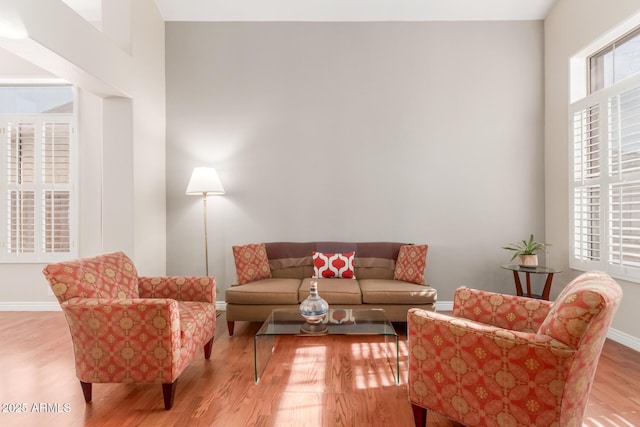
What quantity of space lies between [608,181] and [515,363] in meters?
2.69

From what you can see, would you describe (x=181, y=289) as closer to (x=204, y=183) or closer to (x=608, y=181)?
(x=204, y=183)

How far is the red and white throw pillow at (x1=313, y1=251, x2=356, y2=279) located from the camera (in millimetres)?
3705

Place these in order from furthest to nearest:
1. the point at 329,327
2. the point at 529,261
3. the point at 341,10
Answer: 1. the point at 341,10
2. the point at 529,261
3. the point at 329,327

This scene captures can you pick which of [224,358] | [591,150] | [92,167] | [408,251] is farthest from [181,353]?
[591,150]

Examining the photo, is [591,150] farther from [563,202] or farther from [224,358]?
[224,358]

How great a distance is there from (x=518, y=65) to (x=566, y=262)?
234cm

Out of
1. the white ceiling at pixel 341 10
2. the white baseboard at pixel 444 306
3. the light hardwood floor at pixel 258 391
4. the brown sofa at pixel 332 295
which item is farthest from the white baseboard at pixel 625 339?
the white ceiling at pixel 341 10

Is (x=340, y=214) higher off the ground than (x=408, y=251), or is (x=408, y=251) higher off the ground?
(x=340, y=214)

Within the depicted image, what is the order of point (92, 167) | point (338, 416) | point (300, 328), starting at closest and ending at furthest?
point (338, 416), point (300, 328), point (92, 167)

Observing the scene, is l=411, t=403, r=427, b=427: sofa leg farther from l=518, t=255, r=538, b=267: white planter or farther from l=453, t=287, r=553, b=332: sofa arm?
l=518, t=255, r=538, b=267: white planter

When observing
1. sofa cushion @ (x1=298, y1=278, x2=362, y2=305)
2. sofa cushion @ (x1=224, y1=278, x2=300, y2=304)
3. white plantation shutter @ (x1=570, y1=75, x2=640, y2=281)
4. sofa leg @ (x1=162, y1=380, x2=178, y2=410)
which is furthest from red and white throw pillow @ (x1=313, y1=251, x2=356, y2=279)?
white plantation shutter @ (x1=570, y1=75, x2=640, y2=281)

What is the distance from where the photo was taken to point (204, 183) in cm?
367

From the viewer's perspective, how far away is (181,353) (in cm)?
208

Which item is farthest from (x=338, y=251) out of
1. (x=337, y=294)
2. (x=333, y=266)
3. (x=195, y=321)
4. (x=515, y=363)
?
(x=515, y=363)
